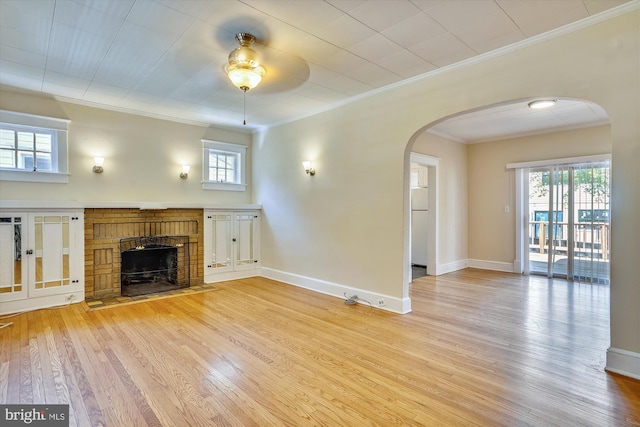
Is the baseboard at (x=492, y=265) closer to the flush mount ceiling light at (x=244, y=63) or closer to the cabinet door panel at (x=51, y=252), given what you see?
the flush mount ceiling light at (x=244, y=63)

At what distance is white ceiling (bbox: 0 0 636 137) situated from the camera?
7.88 feet

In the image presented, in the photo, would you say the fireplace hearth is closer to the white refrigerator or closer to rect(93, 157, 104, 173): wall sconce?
rect(93, 157, 104, 173): wall sconce

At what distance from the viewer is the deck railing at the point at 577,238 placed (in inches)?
211

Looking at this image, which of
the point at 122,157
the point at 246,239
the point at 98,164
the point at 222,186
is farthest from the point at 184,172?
the point at 246,239

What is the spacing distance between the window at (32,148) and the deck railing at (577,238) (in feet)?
26.2

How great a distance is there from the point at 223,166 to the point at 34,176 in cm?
276

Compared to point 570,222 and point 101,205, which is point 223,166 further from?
point 570,222

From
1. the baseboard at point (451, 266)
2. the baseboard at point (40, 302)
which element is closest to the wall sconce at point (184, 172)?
the baseboard at point (40, 302)

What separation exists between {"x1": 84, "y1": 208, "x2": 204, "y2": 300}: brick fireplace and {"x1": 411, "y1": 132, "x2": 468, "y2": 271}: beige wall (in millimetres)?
4479

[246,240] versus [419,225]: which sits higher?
[419,225]

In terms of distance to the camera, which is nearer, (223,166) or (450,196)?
(223,166)

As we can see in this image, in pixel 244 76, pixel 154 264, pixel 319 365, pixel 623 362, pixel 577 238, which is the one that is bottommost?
pixel 319 365

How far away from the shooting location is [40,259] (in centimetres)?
404

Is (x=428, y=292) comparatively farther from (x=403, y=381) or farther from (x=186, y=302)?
(x=186, y=302)
